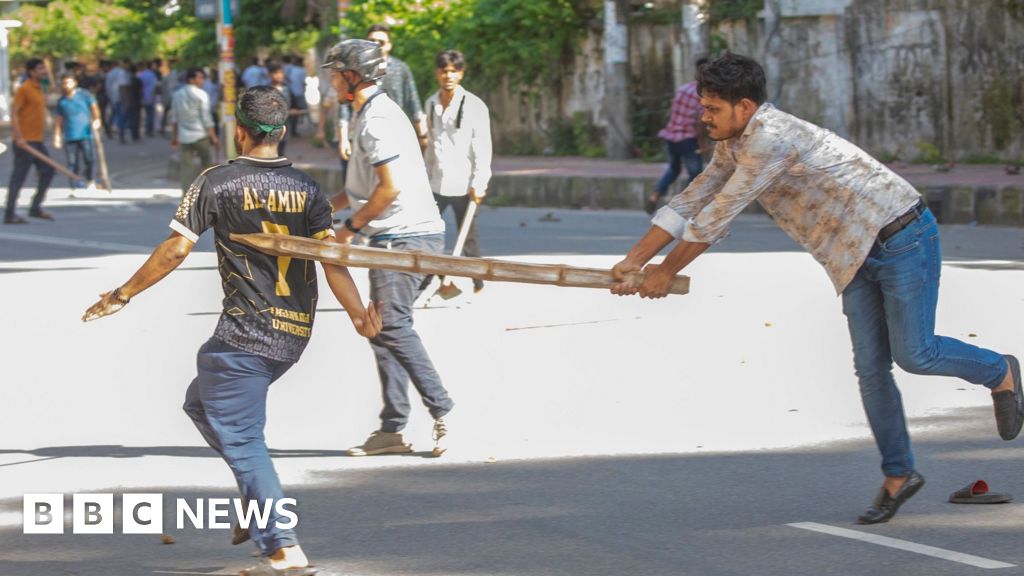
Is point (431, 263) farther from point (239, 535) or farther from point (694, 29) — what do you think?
point (694, 29)

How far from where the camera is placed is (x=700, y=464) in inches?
264

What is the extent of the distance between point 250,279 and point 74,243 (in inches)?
465

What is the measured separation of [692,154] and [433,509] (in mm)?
12174

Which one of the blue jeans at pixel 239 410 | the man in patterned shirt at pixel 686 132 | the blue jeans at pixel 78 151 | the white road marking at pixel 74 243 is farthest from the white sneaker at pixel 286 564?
the blue jeans at pixel 78 151

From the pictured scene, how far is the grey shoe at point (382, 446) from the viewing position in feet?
23.1

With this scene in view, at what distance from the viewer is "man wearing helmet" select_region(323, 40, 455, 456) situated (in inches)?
273

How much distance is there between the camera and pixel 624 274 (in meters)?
5.62

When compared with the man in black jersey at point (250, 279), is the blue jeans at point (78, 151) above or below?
below

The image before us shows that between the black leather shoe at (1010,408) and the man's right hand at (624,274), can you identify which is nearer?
the man's right hand at (624,274)

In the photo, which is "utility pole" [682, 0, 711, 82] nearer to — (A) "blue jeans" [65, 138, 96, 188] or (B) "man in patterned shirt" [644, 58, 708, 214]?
(B) "man in patterned shirt" [644, 58, 708, 214]

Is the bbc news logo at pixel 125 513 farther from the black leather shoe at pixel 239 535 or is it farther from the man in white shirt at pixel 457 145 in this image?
the man in white shirt at pixel 457 145

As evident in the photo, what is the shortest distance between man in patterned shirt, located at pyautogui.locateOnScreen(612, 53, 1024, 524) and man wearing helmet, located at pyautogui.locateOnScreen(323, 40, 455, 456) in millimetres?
1534

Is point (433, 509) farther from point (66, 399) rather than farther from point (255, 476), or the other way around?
point (66, 399)

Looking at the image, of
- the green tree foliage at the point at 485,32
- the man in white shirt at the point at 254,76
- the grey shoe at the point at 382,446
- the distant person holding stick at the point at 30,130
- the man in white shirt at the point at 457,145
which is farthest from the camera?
the man in white shirt at the point at 254,76
